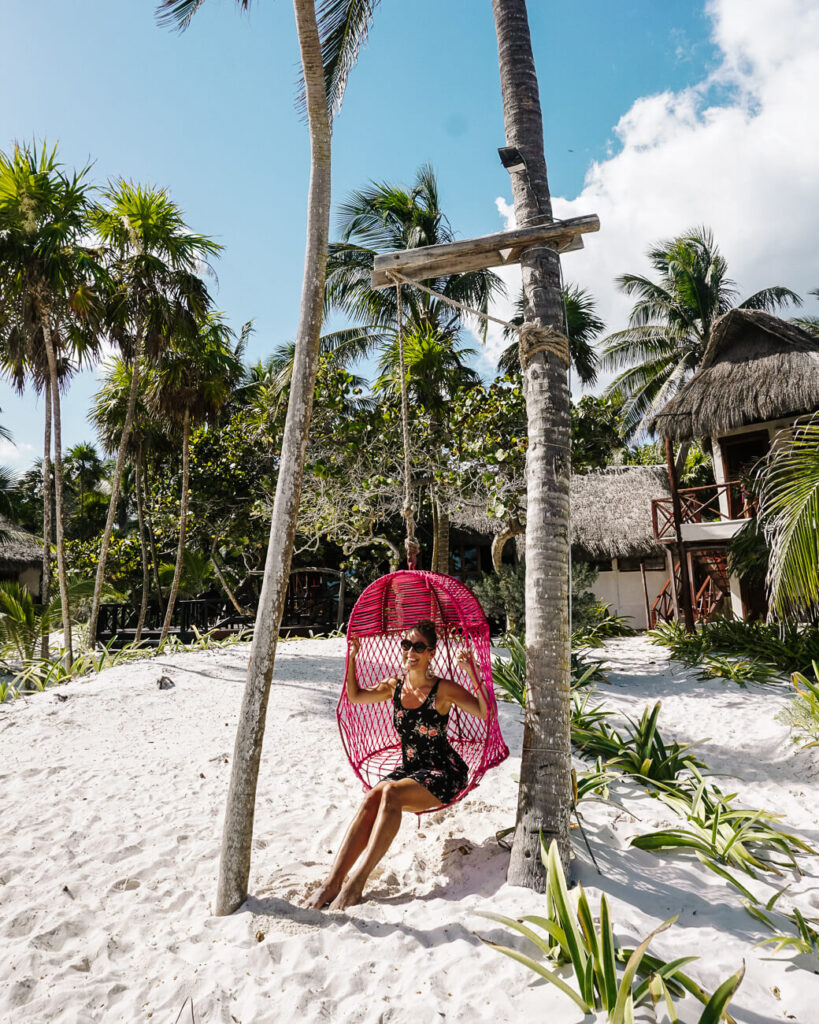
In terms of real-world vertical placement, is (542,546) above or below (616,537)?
below

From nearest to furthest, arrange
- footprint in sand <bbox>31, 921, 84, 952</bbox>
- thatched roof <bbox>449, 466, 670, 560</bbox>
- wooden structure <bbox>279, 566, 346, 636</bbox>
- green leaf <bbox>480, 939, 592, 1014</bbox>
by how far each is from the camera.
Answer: green leaf <bbox>480, 939, 592, 1014</bbox>
footprint in sand <bbox>31, 921, 84, 952</bbox>
wooden structure <bbox>279, 566, 346, 636</bbox>
thatched roof <bbox>449, 466, 670, 560</bbox>

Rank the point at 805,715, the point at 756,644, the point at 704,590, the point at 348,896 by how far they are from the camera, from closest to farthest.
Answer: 1. the point at 348,896
2. the point at 805,715
3. the point at 756,644
4. the point at 704,590

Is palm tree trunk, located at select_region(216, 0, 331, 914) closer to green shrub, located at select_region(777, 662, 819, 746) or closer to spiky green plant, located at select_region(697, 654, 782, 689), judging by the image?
green shrub, located at select_region(777, 662, 819, 746)

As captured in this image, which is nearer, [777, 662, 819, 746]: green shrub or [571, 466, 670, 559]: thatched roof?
[777, 662, 819, 746]: green shrub

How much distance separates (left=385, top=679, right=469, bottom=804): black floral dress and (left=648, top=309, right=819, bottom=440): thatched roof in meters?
8.16

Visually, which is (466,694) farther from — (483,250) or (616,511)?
(616,511)

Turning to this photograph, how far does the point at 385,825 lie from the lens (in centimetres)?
265

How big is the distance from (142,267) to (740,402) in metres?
8.64

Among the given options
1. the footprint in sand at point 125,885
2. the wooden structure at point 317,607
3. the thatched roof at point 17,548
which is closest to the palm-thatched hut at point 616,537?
the wooden structure at point 317,607

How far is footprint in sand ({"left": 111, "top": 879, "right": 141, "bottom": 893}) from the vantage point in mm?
2684

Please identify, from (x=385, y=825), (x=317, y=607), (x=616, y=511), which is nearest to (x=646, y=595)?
(x=616, y=511)

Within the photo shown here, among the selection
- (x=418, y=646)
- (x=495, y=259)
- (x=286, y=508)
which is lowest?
(x=418, y=646)

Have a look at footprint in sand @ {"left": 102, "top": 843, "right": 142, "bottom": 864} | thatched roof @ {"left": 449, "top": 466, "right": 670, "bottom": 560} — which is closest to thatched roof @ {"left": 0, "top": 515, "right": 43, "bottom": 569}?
thatched roof @ {"left": 449, "top": 466, "right": 670, "bottom": 560}

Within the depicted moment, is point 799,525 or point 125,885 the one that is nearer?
point 125,885
